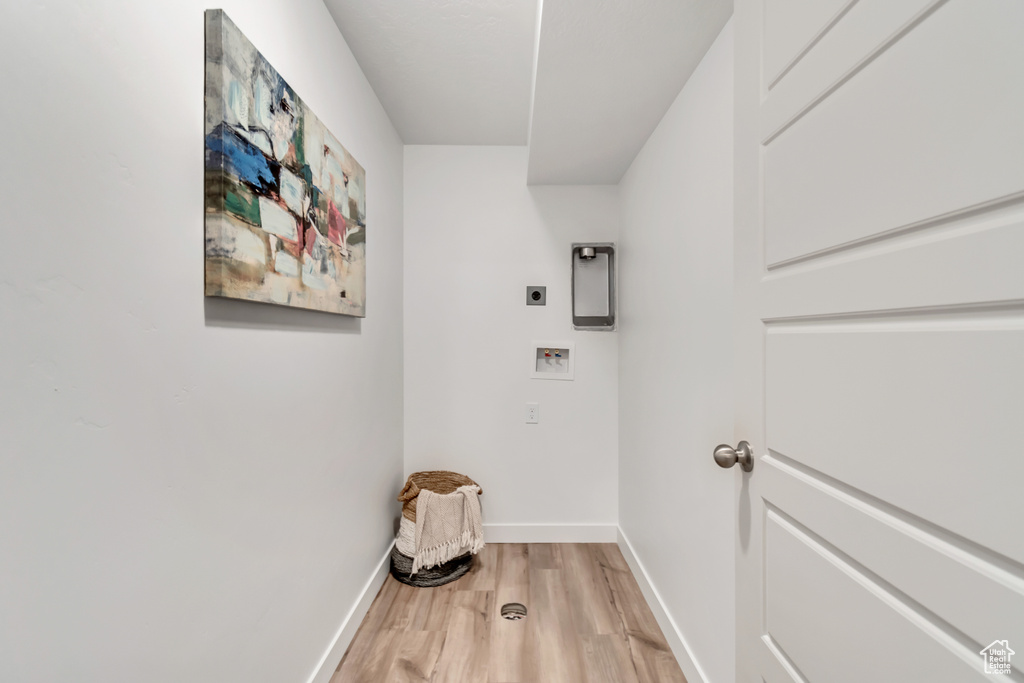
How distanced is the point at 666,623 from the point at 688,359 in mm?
1053

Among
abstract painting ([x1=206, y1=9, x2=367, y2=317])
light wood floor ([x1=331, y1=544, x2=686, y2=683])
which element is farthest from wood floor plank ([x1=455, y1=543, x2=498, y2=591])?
abstract painting ([x1=206, y1=9, x2=367, y2=317])

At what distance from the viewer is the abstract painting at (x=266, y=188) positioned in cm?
92

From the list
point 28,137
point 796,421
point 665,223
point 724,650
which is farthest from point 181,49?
point 724,650

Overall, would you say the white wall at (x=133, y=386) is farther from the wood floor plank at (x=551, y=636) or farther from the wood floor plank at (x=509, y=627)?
the wood floor plank at (x=551, y=636)

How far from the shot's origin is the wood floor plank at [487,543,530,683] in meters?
1.59

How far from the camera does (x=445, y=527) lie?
2.15m

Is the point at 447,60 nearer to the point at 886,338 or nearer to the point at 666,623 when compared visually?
the point at 886,338

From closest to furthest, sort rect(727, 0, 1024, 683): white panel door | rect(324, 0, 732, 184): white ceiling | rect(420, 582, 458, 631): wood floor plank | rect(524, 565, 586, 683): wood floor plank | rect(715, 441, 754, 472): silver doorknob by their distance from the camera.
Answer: rect(727, 0, 1024, 683): white panel door → rect(715, 441, 754, 472): silver doorknob → rect(324, 0, 732, 184): white ceiling → rect(524, 565, 586, 683): wood floor plank → rect(420, 582, 458, 631): wood floor plank

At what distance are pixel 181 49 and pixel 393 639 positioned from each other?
1.95m

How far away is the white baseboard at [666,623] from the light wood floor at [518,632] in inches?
1.2

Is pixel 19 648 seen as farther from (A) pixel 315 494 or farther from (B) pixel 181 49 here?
(B) pixel 181 49

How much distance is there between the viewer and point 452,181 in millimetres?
2582

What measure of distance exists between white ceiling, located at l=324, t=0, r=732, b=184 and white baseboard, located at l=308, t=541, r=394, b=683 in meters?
2.09

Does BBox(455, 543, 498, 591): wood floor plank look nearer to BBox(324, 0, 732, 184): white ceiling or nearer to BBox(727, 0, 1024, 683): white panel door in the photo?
BBox(727, 0, 1024, 683): white panel door
